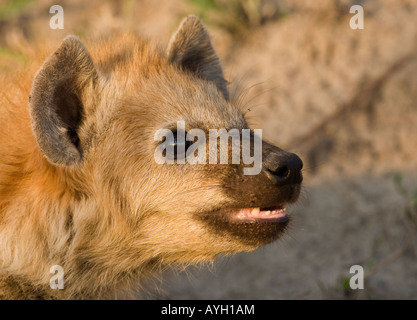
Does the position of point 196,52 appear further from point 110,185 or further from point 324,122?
point 324,122

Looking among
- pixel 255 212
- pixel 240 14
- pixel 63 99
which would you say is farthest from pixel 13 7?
pixel 255 212

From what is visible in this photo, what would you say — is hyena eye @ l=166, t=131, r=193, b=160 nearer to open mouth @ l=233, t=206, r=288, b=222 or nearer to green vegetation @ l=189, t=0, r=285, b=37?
open mouth @ l=233, t=206, r=288, b=222

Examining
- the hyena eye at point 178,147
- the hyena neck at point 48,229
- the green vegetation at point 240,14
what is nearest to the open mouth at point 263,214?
the hyena eye at point 178,147

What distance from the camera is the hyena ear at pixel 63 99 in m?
2.48

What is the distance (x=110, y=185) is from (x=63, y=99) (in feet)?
1.28

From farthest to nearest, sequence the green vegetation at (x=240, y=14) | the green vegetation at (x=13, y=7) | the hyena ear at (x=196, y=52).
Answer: the green vegetation at (x=13, y=7) → the green vegetation at (x=240, y=14) → the hyena ear at (x=196, y=52)

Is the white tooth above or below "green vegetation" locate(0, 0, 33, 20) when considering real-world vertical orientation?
below

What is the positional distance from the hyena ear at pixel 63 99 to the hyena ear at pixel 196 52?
544mm

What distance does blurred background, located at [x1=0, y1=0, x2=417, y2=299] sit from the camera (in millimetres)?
4012

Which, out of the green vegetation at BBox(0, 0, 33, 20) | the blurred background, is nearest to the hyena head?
the blurred background

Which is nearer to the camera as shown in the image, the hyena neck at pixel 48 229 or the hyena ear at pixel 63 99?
the hyena ear at pixel 63 99

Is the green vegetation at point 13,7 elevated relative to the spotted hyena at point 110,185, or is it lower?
elevated

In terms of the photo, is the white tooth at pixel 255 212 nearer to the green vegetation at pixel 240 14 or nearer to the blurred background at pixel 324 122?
the blurred background at pixel 324 122

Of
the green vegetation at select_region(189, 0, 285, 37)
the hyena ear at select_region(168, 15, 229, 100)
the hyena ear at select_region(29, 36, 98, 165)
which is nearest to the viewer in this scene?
the hyena ear at select_region(29, 36, 98, 165)
